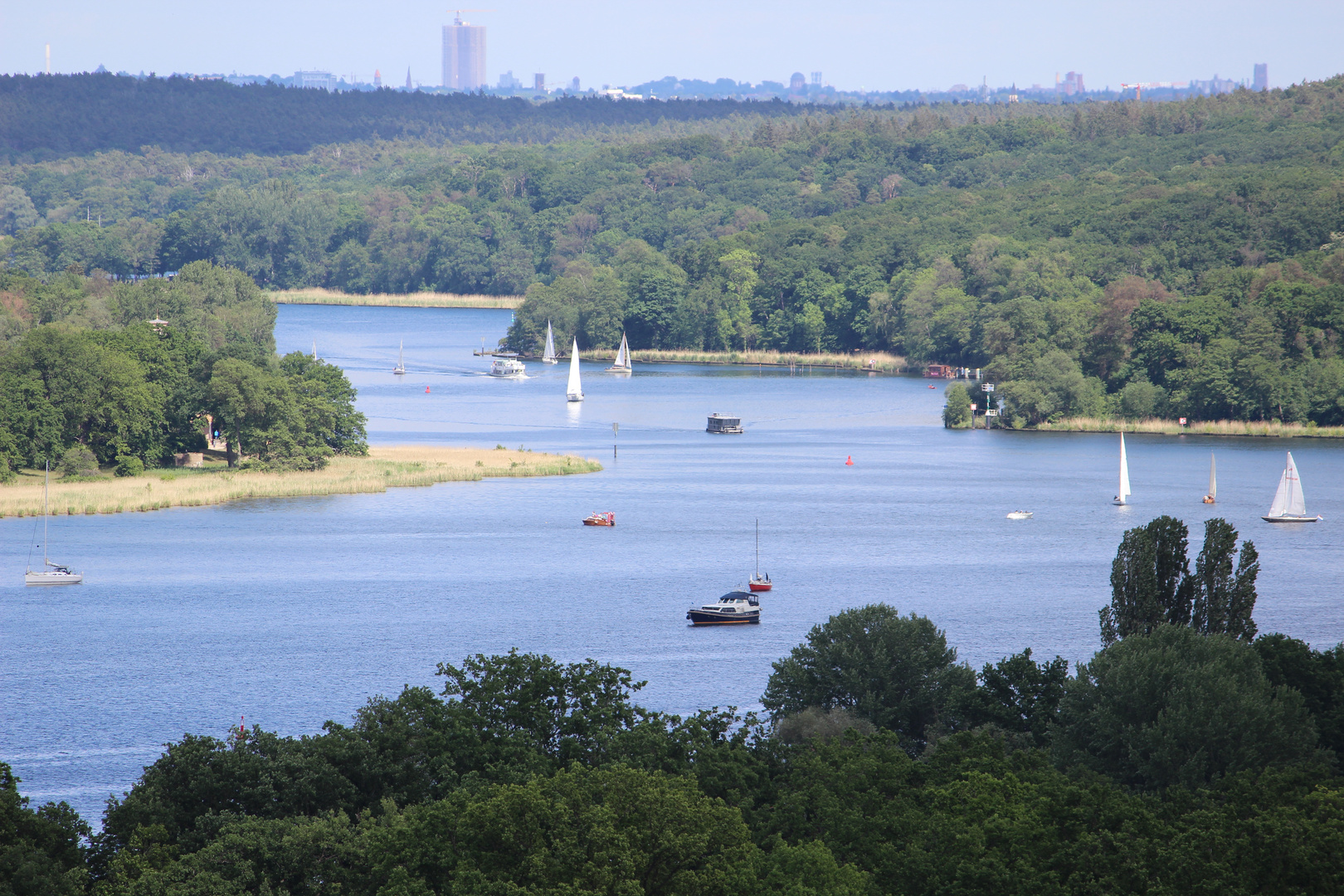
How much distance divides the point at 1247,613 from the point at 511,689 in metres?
21.5

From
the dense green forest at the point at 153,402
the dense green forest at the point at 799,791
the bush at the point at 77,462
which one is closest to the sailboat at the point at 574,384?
the dense green forest at the point at 153,402

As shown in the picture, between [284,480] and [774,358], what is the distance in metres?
93.4

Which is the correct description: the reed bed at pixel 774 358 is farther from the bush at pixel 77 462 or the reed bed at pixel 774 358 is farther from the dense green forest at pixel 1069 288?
the bush at pixel 77 462

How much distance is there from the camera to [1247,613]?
40344 millimetres

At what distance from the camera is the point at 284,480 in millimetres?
81375

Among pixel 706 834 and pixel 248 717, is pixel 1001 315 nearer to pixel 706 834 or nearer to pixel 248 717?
pixel 248 717

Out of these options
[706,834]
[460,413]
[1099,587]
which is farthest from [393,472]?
[706,834]

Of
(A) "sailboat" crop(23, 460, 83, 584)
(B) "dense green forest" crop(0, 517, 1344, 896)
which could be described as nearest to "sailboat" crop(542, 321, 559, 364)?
(A) "sailboat" crop(23, 460, 83, 584)

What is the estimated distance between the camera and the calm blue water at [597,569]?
44562mm

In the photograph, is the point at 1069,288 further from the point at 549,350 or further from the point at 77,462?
the point at 77,462

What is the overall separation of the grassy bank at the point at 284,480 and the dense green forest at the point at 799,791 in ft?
161

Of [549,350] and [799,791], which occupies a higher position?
[549,350]

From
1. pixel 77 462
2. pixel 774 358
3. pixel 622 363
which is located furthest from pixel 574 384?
pixel 77 462

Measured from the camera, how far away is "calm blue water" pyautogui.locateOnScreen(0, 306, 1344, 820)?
4456cm
